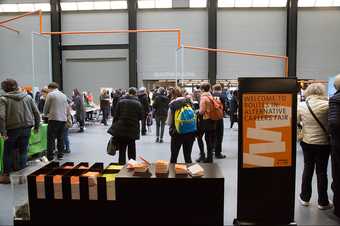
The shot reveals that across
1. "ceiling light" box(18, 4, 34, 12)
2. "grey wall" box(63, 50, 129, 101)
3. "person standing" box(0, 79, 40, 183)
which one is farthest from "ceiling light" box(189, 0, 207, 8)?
"person standing" box(0, 79, 40, 183)

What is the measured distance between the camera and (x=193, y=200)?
8.37 feet

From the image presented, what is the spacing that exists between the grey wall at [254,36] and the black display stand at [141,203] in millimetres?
13361

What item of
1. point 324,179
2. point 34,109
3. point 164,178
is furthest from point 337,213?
point 34,109

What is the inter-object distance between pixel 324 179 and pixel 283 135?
3.25 feet

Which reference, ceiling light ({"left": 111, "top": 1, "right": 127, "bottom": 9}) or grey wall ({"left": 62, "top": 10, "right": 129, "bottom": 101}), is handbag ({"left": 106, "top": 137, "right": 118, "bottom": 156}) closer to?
grey wall ({"left": 62, "top": 10, "right": 129, "bottom": 101})

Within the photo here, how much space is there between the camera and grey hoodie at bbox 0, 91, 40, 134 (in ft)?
13.3

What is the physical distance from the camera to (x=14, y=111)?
4.15 m

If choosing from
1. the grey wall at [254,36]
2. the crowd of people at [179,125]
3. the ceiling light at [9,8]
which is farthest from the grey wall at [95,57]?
the crowd of people at [179,125]

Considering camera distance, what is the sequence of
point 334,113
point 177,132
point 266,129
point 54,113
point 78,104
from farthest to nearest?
1. point 78,104
2. point 54,113
3. point 177,132
4. point 334,113
5. point 266,129

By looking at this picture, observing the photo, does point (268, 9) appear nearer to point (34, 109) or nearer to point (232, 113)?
point (232, 113)

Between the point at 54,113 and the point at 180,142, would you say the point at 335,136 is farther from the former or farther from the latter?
the point at 54,113

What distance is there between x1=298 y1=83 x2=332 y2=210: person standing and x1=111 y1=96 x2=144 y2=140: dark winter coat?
2.05 metres

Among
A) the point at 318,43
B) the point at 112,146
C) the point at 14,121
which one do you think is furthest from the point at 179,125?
the point at 318,43

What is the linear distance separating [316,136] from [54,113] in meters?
4.05
